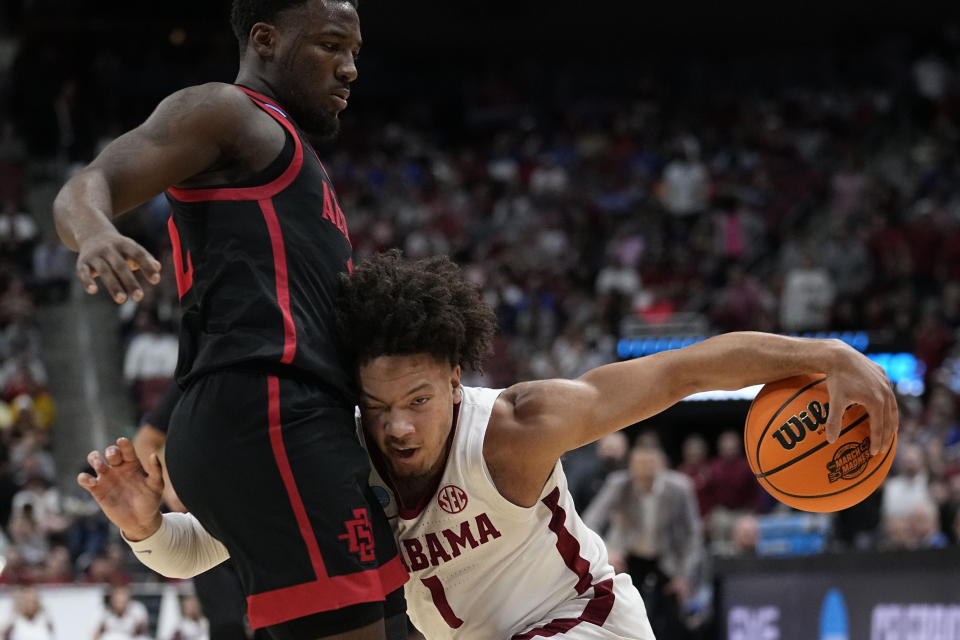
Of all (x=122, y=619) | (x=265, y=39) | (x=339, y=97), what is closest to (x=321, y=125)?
(x=339, y=97)

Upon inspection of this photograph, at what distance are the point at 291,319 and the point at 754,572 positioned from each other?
5024 millimetres

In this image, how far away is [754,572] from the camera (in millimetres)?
7277

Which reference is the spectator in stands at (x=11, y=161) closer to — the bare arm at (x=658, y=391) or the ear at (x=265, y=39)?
the ear at (x=265, y=39)

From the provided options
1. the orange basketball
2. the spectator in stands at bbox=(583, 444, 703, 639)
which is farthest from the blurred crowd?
the orange basketball

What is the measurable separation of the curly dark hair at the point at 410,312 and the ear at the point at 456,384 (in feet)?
0.10

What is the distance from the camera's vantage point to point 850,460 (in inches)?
130

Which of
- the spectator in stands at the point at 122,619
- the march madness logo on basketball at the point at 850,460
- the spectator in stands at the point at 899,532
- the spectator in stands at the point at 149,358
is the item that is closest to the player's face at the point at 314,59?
the march madness logo on basketball at the point at 850,460

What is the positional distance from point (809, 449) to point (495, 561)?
2.83 feet

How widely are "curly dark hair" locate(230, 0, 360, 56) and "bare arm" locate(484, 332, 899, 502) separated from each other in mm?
1114

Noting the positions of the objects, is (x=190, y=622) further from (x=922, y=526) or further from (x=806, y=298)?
(x=806, y=298)

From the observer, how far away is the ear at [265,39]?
313 centimetres

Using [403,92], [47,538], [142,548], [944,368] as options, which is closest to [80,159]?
[47,538]

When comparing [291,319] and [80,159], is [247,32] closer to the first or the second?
[291,319]

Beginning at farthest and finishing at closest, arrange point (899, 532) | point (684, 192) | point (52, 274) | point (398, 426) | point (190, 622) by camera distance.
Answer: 1. point (684, 192)
2. point (52, 274)
3. point (190, 622)
4. point (899, 532)
5. point (398, 426)
